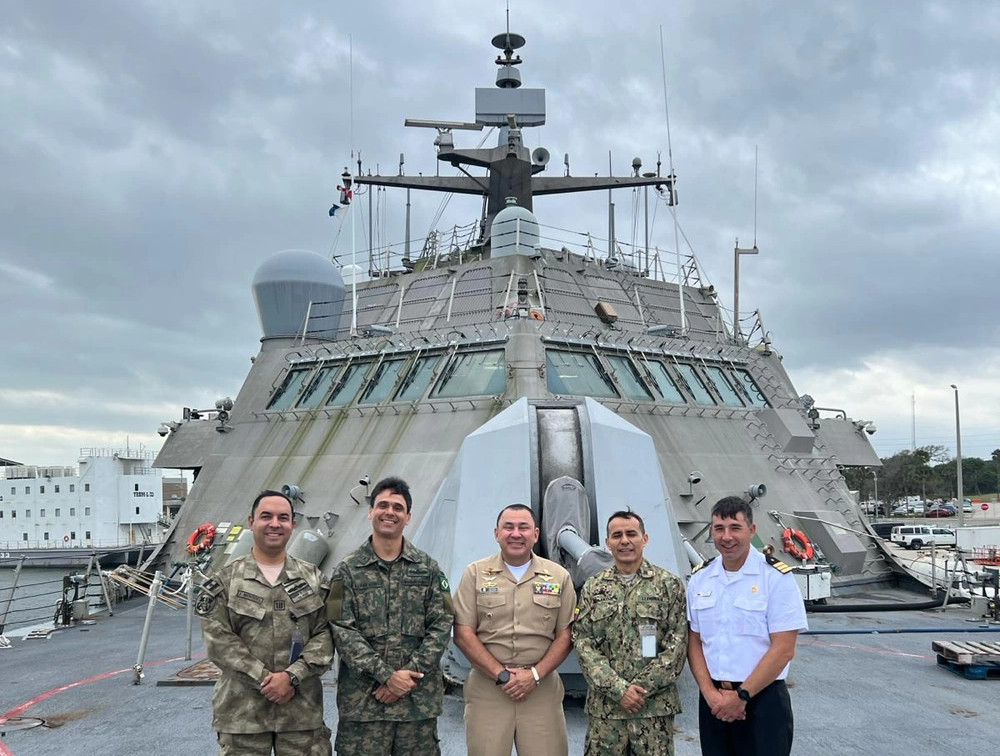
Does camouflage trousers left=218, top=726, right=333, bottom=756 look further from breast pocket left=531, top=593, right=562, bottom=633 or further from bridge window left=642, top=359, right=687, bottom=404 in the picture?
bridge window left=642, top=359, right=687, bottom=404

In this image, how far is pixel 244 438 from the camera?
13.3 metres

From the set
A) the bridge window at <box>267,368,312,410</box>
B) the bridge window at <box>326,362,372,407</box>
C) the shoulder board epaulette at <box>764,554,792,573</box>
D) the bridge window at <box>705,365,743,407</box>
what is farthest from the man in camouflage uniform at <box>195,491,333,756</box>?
the bridge window at <box>705,365,743,407</box>

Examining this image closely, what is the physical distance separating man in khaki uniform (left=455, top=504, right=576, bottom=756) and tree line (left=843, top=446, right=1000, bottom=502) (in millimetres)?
49521

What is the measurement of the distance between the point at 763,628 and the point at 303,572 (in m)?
2.13

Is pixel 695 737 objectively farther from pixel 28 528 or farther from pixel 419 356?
pixel 28 528

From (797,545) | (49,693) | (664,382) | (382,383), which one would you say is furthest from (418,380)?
(49,693)

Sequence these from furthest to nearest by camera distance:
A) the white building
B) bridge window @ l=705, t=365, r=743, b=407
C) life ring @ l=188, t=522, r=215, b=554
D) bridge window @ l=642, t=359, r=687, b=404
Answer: the white building < bridge window @ l=705, t=365, r=743, b=407 < bridge window @ l=642, t=359, r=687, b=404 < life ring @ l=188, t=522, r=215, b=554

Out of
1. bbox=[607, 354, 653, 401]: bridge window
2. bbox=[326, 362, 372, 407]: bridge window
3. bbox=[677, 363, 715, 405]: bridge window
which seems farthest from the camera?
bbox=[677, 363, 715, 405]: bridge window

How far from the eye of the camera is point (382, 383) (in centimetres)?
1236

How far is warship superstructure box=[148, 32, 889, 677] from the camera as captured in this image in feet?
19.5

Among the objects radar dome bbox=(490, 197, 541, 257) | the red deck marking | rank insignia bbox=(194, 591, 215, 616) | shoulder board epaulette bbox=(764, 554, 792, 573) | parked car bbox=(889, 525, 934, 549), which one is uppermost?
radar dome bbox=(490, 197, 541, 257)

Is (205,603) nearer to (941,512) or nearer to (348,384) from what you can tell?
(348,384)

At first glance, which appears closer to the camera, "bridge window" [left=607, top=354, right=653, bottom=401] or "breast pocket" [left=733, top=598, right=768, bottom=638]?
"breast pocket" [left=733, top=598, right=768, bottom=638]

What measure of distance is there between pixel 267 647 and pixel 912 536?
3339 centimetres
